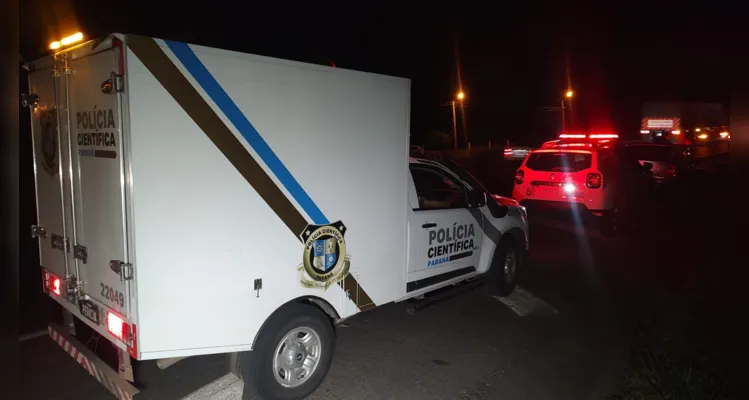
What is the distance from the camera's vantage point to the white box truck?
3178 mm

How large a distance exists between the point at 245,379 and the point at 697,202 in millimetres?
15938

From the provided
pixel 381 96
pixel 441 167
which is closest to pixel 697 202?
pixel 441 167

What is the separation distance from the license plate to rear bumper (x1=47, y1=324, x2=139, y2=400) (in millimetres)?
267

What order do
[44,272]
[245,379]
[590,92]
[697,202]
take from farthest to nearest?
1. [590,92]
2. [697,202]
3. [44,272]
4. [245,379]

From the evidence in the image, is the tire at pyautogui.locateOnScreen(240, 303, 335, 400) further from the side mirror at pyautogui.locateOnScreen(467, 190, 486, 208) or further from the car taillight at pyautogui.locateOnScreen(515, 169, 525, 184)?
the car taillight at pyautogui.locateOnScreen(515, 169, 525, 184)

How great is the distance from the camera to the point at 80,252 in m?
3.72

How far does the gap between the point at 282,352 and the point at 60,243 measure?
184 centimetres

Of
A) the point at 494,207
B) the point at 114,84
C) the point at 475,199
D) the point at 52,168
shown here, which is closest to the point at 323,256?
the point at 114,84

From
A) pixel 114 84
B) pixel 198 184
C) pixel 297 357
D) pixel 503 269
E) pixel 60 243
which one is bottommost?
pixel 297 357

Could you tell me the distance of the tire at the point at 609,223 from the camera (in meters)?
10.2

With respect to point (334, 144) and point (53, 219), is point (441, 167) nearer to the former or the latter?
point (334, 144)

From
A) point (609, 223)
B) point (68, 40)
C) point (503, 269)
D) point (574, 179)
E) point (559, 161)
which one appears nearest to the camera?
point (68, 40)

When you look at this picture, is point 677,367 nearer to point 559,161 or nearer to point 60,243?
point 60,243

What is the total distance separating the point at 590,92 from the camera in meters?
43.9
